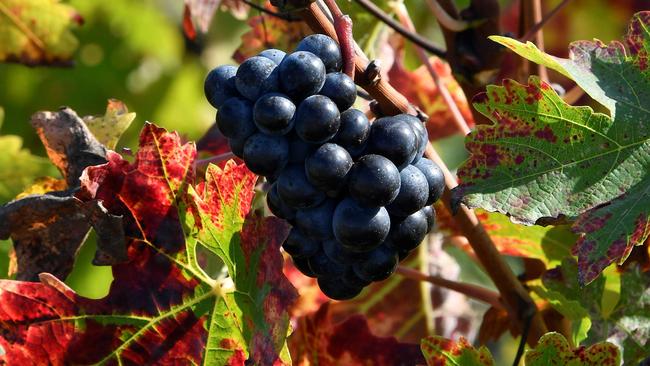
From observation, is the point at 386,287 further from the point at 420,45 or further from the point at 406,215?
the point at 406,215

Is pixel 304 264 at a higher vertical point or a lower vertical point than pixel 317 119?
lower

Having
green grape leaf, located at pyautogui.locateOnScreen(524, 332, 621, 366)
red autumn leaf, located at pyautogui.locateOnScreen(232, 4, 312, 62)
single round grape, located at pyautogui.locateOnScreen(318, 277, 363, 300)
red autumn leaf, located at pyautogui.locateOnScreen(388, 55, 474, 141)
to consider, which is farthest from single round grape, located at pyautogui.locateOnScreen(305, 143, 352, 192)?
red autumn leaf, located at pyautogui.locateOnScreen(388, 55, 474, 141)

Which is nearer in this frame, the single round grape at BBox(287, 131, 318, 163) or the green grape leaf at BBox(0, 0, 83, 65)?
the single round grape at BBox(287, 131, 318, 163)

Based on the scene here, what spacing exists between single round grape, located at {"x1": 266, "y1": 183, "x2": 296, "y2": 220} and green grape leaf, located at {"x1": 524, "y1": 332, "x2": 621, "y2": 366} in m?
0.25

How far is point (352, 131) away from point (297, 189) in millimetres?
66

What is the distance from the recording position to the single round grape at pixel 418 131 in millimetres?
861

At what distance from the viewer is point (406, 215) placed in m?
0.86

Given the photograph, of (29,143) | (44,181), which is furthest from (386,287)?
(29,143)

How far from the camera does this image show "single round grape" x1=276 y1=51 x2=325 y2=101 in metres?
0.82

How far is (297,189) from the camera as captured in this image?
33.0 inches

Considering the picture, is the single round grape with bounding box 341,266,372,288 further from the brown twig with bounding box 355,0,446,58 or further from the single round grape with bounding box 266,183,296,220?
the brown twig with bounding box 355,0,446,58

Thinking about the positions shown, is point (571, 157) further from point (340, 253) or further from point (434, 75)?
point (434, 75)

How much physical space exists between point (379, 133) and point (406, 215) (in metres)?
0.07

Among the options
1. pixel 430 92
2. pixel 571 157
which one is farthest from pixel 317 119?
pixel 430 92
